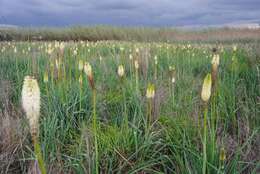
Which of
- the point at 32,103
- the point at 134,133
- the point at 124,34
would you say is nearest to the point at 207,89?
the point at 32,103

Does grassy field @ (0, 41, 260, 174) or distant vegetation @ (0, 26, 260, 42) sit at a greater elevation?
distant vegetation @ (0, 26, 260, 42)

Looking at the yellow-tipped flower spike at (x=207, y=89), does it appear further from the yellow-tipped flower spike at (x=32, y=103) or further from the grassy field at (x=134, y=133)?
the yellow-tipped flower spike at (x=32, y=103)

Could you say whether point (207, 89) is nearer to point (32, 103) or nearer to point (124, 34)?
point (32, 103)

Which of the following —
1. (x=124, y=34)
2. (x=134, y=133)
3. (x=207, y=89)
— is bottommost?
(x=134, y=133)

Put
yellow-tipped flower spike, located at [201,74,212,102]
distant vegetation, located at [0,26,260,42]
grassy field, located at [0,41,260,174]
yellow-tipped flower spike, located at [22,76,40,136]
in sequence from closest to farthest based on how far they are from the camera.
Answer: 1. yellow-tipped flower spike, located at [22,76,40,136]
2. yellow-tipped flower spike, located at [201,74,212,102]
3. grassy field, located at [0,41,260,174]
4. distant vegetation, located at [0,26,260,42]

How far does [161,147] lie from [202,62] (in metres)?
3.78

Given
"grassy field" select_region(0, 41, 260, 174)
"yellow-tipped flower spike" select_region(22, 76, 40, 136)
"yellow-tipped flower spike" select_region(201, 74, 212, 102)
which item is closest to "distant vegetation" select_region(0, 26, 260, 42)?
"grassy field" select_region(0, 41, 260, 174)

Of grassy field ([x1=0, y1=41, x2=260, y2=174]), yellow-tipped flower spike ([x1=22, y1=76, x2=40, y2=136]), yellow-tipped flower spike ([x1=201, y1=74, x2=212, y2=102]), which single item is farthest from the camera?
grassy field ([x1=0, y1=41, x2=260, y2=174])

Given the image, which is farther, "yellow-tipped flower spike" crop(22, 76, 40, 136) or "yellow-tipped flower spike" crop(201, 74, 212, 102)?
"yellow-tipped flower spike" crop(201, 74, 212, 102)

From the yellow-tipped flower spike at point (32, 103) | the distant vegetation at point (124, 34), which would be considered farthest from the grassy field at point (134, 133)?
the distant vegetation at point (124, 34)

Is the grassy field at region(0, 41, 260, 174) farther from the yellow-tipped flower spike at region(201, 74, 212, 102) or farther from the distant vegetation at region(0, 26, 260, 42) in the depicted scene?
the distant vegetation at region(0, 26, 260, 42)

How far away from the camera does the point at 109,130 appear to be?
229 centimetres

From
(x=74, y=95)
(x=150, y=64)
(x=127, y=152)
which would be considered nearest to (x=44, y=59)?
(x=150, y=64)

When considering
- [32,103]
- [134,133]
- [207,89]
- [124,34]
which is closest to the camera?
[32,103]
